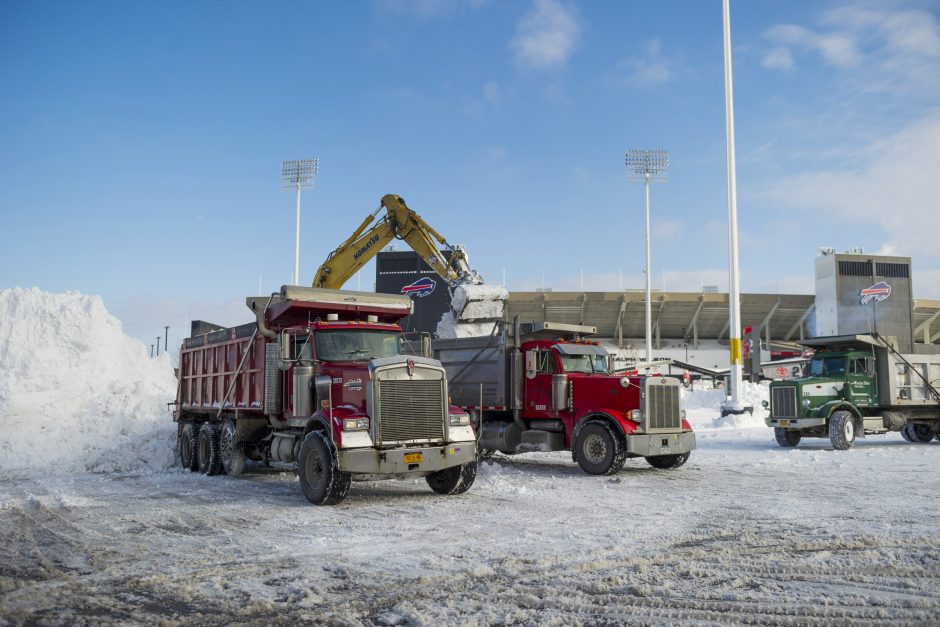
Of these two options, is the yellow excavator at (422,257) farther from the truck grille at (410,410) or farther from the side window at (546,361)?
the truck grille at (410,410)

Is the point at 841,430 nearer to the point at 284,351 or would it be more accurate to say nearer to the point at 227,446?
the point at 284,351

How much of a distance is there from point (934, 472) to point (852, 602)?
997 cm

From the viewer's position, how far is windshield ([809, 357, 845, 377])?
62.3 ft

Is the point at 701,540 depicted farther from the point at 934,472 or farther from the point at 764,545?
the point at 934,472

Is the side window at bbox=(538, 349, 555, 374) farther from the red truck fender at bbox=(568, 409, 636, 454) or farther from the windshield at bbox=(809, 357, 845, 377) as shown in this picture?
the windshield at bbox=(809, 357, 845, 377)

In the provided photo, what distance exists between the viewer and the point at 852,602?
509 cm

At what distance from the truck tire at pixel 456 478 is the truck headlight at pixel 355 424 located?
5.77 ft

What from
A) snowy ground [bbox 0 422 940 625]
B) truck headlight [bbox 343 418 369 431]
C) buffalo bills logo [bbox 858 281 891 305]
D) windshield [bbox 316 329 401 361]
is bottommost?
snowy ground [bbox 0 422 940 625]

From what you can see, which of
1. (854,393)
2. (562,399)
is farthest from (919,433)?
(562,399)

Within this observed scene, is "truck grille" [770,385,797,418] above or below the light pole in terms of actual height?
below


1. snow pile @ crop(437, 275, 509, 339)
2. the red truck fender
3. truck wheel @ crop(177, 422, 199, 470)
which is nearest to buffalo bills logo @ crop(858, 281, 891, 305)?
snow pile @ crop(437, 275, 509, 339)

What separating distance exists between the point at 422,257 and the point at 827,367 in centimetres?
1178

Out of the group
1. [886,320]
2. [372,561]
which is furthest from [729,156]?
[886,320]

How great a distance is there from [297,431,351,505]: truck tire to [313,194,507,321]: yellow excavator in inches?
451
